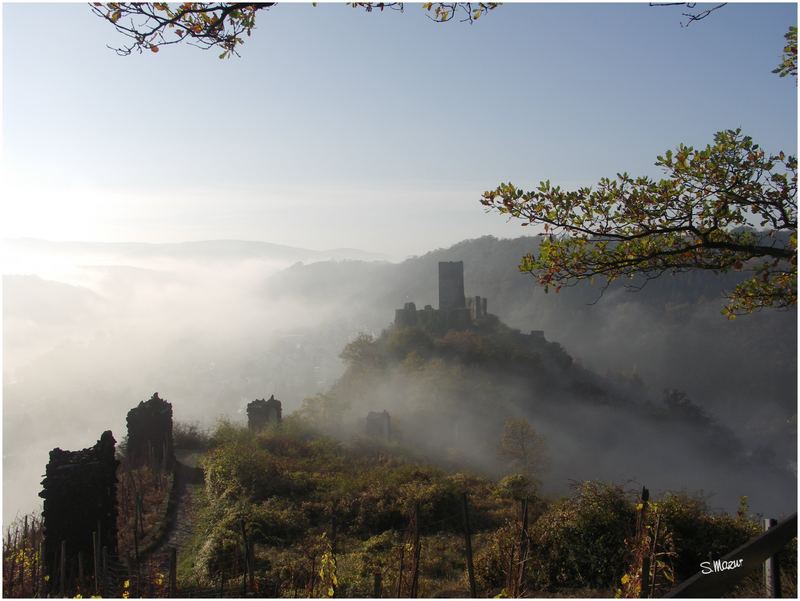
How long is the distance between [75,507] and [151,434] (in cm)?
1039

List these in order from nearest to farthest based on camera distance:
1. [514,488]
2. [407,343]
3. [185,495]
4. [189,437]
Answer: [514,488] < [185,495] < [189,437] < [407,343]

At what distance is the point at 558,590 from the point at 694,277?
12739cm

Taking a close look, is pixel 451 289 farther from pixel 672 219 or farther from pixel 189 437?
pixel 672 219

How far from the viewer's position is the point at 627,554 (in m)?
9.33

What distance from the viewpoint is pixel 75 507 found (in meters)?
11.7

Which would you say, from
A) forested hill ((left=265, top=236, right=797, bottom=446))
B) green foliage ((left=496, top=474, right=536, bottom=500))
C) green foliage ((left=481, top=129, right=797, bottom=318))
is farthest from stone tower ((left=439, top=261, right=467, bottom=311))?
green foliage ((left=481, top=129, right=797, bottom=318))

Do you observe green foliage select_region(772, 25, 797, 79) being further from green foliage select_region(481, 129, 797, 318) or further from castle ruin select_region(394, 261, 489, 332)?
castle ruin select_region(394, 261, 489, 332)

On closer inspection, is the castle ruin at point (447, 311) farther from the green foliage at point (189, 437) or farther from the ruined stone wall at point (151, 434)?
the ruined stone wall at point (151, 434)

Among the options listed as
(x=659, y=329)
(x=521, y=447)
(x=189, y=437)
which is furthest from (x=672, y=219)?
(x=659, y=329)

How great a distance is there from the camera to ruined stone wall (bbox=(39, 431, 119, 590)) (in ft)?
37.7

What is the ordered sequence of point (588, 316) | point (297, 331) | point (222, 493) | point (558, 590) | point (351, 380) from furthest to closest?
point (297, 331) → point (588, 316) → point (351, 380) → point (222, 493) → point (558, 590)

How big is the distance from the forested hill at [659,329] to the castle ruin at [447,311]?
849 inches

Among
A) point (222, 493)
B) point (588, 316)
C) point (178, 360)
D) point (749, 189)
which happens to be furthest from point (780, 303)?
point (178, 360)

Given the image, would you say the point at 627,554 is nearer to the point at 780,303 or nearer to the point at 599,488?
the point at 599,488
